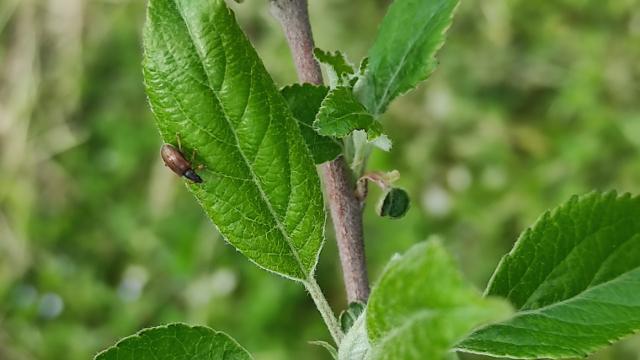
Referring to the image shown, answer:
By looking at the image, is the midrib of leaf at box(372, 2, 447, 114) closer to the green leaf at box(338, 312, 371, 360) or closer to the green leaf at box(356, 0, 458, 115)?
the green leaf at box(356, 0, 458, 115)

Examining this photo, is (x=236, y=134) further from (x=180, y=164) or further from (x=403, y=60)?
(x=403, y=60)

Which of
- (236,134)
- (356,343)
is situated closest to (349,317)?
(356,343)

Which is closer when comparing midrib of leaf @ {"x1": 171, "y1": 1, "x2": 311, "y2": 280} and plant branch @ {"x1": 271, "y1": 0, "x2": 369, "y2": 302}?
midrib of leaf @ {"x1": 171, "y1": 1, "x2": 311, "y2": 280}

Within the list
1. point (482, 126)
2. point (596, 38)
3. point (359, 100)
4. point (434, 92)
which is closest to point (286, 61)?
point (434, 92)

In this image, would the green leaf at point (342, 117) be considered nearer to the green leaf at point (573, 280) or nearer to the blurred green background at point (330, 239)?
the green leaf at point (573, 280)

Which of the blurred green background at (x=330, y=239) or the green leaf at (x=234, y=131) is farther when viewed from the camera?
the blurred green background at (x=330, y=239)

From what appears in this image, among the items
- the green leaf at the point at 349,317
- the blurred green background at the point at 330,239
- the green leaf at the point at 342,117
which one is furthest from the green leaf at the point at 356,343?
the blurred green background at the point at 330,239

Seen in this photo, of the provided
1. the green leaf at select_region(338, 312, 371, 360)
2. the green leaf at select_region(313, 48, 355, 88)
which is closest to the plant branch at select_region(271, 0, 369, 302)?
the green leaf at select_region(313, 48, 355, 88)
